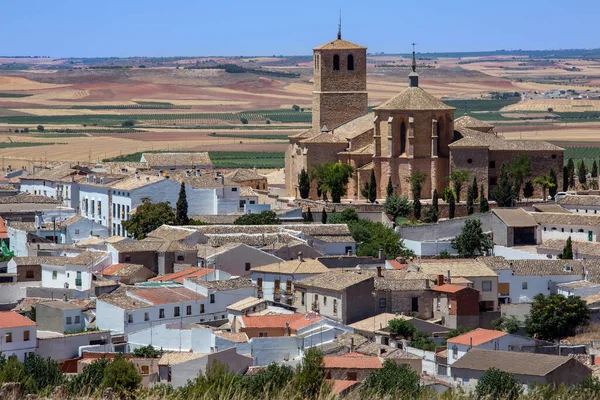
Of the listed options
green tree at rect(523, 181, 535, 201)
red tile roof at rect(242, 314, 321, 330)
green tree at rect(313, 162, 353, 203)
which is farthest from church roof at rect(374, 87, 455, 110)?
red tile roof at rect(242, 314, 321, 330)

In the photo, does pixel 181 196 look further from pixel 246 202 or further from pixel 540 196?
pixel 540 196

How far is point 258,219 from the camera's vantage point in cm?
5000

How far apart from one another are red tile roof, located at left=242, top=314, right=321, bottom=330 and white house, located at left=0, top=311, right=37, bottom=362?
15.4ft

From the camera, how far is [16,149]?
367 ft

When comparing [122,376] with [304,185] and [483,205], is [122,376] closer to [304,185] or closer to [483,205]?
[483,205]

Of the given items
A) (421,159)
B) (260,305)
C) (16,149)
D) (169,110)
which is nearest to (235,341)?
(260,305)

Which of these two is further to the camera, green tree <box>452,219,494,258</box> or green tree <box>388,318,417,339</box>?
A: green tree <box>452,219,494,258</box>

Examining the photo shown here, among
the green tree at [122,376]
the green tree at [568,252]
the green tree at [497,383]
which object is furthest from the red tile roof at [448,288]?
the green tree at [122,376]

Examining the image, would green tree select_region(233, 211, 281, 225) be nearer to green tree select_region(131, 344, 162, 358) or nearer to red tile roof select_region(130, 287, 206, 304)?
red tile roof select_region(130, 287, 206, 304)

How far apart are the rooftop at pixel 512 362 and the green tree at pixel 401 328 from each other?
309 centimetres

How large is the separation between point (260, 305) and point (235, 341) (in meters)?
3.84

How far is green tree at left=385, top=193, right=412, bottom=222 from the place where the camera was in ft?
172

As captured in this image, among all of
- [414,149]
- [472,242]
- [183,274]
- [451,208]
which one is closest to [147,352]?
[183,274]

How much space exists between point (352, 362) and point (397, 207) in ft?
69.2
